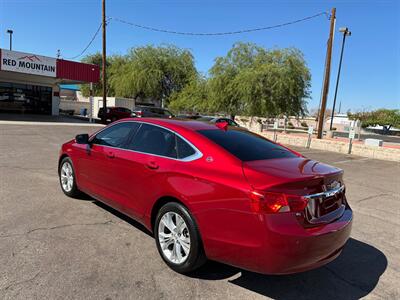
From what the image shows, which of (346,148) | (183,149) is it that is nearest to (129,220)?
(183,149)

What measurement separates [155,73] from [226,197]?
37.0 m

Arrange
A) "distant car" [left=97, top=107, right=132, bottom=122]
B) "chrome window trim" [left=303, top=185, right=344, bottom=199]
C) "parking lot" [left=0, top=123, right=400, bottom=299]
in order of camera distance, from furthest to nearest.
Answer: "distant car" [left=97, top=107, right=132, bottom=122]
"parking lot" [left=0, top=123, right=400, bottom=299]
"chrome window trim" [left=303, top=185, right=344, bottom=199]

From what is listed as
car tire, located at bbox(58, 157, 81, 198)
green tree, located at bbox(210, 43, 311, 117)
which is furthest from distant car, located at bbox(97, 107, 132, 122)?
car tire, located at bbox(58, 157, 81, 198)

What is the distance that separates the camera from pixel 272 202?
2893 mm

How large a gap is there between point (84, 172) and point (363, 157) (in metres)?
14.3

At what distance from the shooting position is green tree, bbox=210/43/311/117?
25.5 m

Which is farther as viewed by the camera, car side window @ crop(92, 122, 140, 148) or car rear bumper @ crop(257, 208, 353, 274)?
car side window @ crop(92, 122, 140, 148)

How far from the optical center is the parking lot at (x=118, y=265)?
3.21 m

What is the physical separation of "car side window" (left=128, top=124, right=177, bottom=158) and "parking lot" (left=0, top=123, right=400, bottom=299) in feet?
3.70

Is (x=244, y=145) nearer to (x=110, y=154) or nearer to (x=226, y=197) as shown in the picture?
(x=226, y=197)

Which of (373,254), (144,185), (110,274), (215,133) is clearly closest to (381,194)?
(373,254)

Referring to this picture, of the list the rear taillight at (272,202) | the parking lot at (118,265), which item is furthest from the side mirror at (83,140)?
the rear taillight at (272,202)

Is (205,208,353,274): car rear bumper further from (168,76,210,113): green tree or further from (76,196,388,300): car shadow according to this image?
(168,76,210,113): green tree

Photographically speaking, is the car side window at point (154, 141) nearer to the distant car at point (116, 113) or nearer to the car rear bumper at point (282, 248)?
the car rear bumper at point (282, 248)
